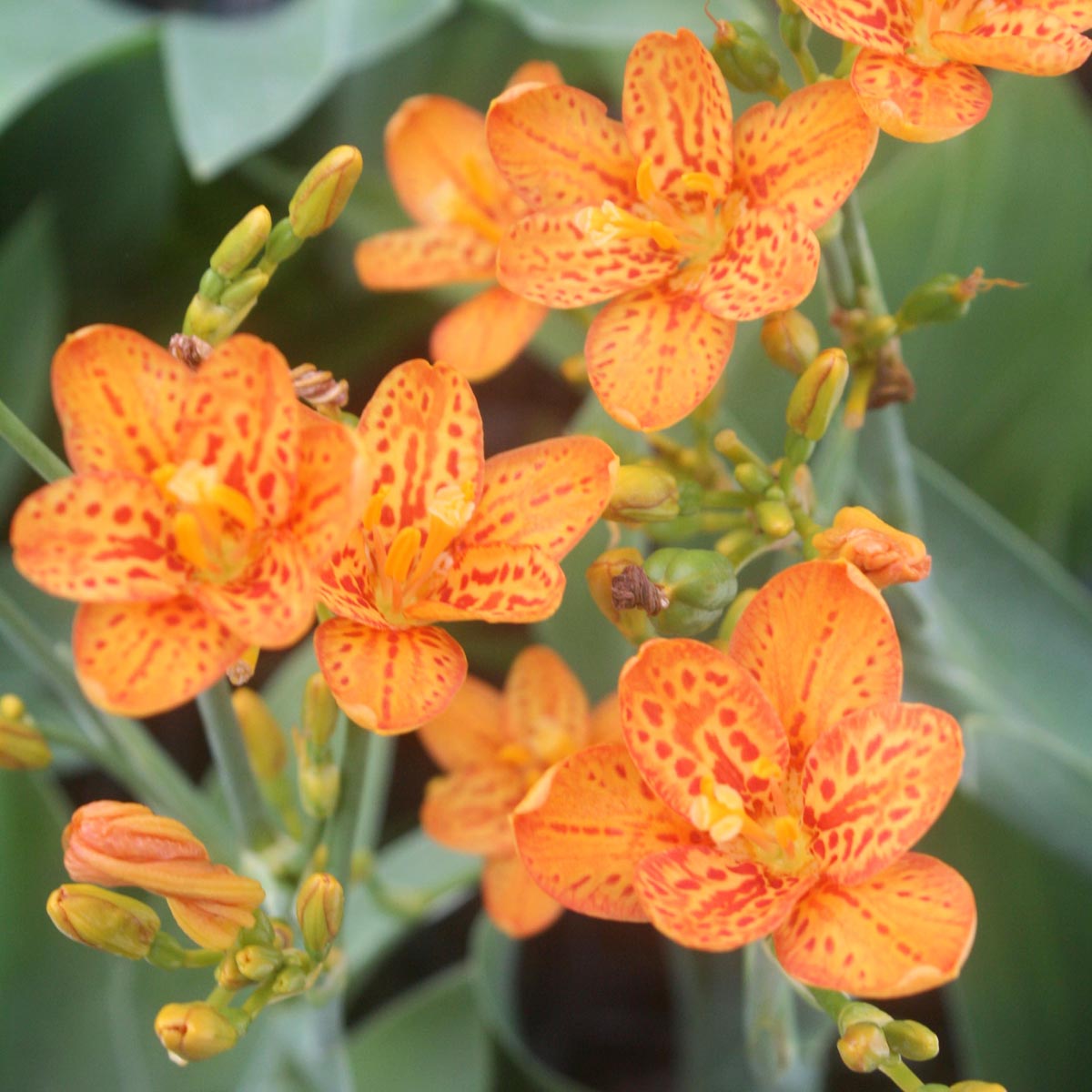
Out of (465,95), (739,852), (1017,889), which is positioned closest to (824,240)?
(739,852)

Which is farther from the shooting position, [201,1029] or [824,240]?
[824,240]

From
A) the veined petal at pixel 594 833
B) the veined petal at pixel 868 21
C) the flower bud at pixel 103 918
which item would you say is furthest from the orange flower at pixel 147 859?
the veined petal at pixel 868 21

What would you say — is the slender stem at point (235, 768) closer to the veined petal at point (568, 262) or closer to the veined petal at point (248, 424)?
the veined petal at point (248, 424)

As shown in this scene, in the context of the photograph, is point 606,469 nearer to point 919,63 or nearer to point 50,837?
point 919,63

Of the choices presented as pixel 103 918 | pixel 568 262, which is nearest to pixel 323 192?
pixel 568 262

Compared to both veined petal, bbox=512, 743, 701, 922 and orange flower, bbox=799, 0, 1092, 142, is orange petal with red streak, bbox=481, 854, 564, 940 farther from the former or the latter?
orange flower, bbox=799, 0, 1092, 142

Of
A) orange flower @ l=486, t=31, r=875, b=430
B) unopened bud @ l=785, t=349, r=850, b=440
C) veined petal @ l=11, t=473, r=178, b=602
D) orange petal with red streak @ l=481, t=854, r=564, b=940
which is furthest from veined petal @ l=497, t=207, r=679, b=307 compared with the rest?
orange petal with red streak @ l=481, t=854, r=564, b=940

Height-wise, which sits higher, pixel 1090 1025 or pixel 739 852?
pixel 739 852

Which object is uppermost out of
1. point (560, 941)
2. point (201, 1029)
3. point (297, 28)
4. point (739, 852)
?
point (297, 28)
